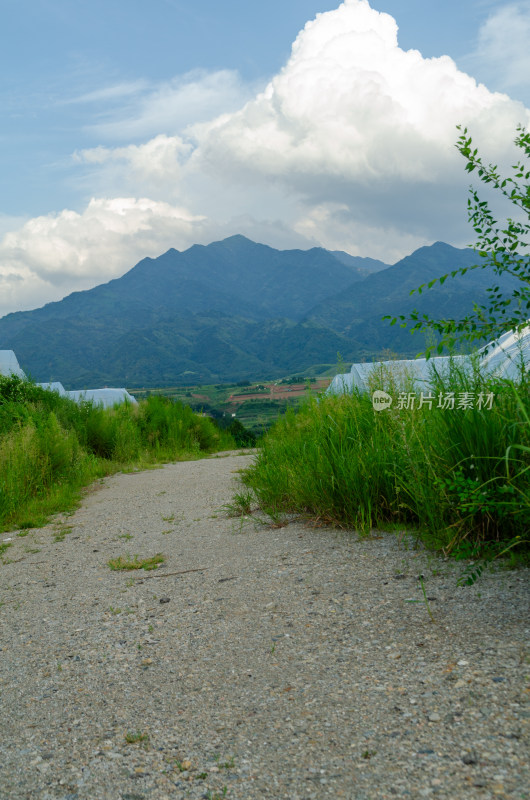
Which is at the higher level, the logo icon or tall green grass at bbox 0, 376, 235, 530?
the logo icon

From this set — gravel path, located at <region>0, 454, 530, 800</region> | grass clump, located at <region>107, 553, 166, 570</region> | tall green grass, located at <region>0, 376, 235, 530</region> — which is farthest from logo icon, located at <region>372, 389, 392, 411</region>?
tall green grass, located at <region>0, 376, 235, 530</region>

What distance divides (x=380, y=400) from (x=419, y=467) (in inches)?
54.8

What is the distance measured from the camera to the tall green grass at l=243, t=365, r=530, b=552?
3311 millimetres

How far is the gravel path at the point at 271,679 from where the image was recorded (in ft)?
6.34

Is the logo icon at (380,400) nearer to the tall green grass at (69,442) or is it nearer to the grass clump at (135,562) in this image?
the grass clump at (135,562)

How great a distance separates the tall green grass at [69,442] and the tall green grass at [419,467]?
3.00 m

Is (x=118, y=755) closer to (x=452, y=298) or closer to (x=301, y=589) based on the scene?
(x=301, y=589)

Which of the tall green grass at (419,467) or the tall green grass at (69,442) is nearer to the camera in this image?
the tall green grass at (419,467)

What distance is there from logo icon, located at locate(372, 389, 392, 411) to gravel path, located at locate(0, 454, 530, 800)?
1.32 meters

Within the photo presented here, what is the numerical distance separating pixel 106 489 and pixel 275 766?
7.11m

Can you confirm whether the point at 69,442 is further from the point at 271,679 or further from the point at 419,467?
the point at 271,679

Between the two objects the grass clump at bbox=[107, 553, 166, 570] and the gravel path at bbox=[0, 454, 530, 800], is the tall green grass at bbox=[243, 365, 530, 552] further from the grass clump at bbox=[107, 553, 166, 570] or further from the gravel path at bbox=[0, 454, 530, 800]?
the grass clump at bbox=[107, 553, 166, 570]

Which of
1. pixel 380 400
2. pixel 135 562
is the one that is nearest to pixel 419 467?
pixel 380 400

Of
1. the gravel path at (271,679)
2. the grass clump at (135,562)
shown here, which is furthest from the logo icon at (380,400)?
the grass clump at (135,562)
